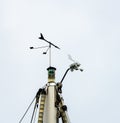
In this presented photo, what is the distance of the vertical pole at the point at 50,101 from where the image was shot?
28.9 m

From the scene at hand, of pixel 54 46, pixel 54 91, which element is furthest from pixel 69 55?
pixel 54 91

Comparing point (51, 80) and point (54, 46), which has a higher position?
point (54, 46)

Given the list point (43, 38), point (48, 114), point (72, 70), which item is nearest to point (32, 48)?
point (43, 38)

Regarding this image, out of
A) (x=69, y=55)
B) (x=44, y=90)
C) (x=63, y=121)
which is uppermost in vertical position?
(x=69, y=55)

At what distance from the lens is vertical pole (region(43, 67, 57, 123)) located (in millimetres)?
28939

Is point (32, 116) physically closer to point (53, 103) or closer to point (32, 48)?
point (53, 103)

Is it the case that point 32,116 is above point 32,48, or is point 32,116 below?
below

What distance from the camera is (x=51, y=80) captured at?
1188 inches

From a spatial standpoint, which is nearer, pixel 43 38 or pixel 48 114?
pixel 48 114

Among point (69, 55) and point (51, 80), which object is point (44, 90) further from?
point (69, 55)

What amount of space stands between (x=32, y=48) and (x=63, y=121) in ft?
17.1

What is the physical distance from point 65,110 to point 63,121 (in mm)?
638

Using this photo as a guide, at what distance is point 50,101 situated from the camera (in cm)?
2967

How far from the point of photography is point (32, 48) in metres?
31.8
